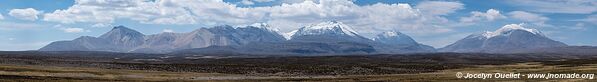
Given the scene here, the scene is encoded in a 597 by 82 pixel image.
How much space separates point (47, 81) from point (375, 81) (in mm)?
34611

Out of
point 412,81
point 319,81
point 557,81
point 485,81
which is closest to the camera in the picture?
point 557,81

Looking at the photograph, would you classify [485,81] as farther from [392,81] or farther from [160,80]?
[160,80]

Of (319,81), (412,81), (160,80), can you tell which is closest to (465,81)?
(412,81)

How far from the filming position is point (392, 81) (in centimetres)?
7688

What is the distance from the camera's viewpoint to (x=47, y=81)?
2650 inches

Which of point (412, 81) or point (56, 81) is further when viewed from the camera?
point (412, 81)

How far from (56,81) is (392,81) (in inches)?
1393

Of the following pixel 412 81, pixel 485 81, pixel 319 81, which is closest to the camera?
pixel 485 81

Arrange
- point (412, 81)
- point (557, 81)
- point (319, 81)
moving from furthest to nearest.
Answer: point (319, 81) < point (412, 81) < point (557, 81)

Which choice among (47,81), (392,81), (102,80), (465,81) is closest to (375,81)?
(392,81)

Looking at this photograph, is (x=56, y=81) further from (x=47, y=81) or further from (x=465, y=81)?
(x=465, y=81)

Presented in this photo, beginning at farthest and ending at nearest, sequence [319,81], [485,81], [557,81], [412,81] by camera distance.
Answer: [319,81]
[412,81]
[485,81]
[557,81]

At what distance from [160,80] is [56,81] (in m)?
11.9

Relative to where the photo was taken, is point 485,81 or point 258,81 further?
point 258,81
